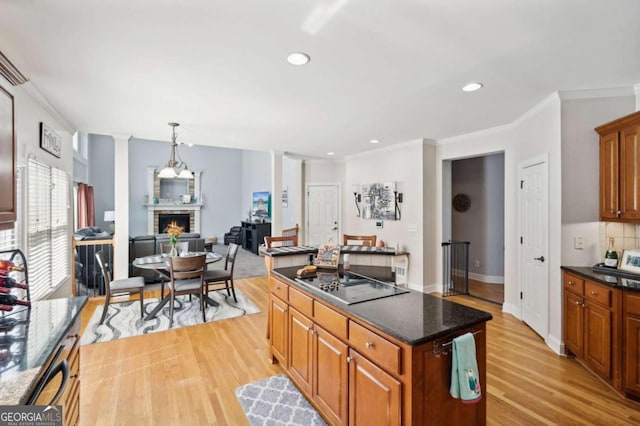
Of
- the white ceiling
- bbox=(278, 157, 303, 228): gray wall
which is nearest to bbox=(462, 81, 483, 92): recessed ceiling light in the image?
the white ceiling

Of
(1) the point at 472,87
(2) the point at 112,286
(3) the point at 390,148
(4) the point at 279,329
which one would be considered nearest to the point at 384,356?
(4) the point at 279,329

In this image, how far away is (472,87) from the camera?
279 cm

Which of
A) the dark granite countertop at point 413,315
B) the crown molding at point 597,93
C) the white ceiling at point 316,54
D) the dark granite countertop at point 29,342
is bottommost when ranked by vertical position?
the dark granite countertop at point 29,342

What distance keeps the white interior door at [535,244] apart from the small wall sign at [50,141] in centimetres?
530

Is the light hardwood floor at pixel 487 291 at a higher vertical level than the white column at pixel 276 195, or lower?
lower

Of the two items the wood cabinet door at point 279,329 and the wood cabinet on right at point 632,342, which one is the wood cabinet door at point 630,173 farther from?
the wood cabinet door at point 279,329

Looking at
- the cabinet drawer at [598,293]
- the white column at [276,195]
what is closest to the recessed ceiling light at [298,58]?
the cabinet drawer at [598,293]

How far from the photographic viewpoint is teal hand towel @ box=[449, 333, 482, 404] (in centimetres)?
139

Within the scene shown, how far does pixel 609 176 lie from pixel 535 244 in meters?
0.99

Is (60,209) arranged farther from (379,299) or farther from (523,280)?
(523,280)

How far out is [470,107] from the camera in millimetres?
3361

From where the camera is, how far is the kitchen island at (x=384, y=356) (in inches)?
53.9

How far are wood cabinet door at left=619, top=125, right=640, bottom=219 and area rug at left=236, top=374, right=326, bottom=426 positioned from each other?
2995 mm

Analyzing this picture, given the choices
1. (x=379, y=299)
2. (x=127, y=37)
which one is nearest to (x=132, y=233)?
(x=127, y=37)
